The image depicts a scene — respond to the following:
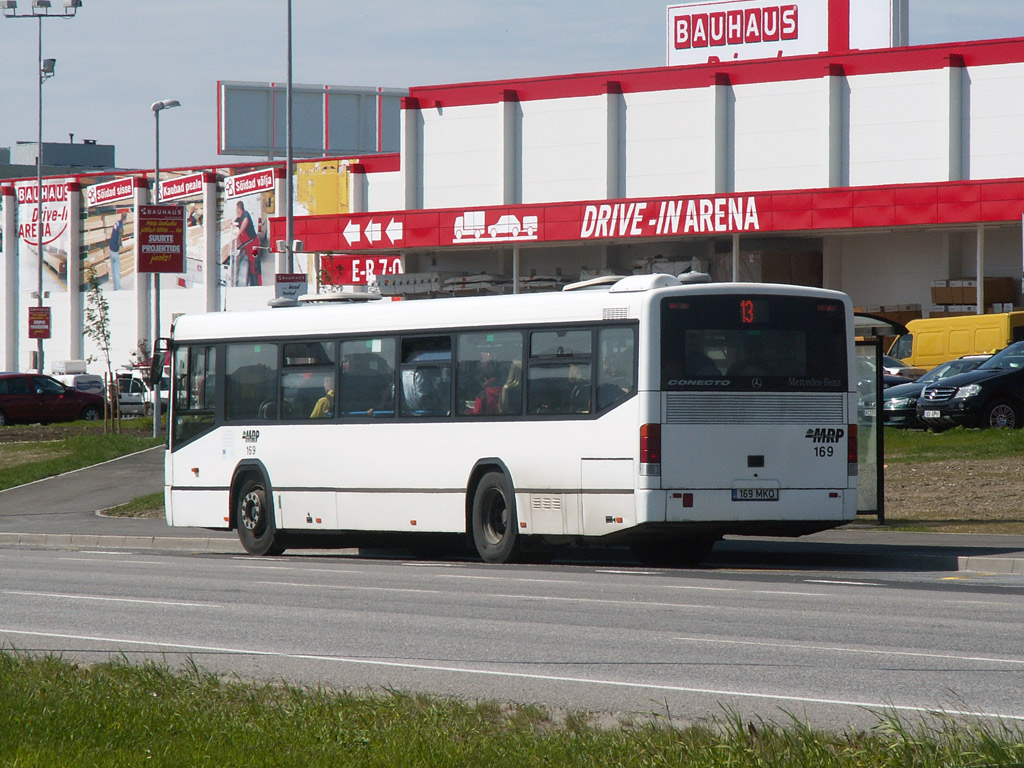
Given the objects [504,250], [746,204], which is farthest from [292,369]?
[504,250]

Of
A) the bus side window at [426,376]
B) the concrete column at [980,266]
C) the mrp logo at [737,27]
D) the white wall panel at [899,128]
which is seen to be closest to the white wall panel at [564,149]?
the mrp logo at [737,27]

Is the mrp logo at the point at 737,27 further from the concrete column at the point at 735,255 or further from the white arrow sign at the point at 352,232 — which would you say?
the white arrow sign at the point at 352,232

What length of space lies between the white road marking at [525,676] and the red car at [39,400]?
4300 centimetres

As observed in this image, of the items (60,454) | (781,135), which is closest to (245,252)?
(781,135)

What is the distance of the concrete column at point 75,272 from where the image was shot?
81625 millimetres

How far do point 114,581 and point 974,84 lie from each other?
134 feet

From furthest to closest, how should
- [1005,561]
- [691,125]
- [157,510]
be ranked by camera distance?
[691,125]
[157,510]
[1005,561]

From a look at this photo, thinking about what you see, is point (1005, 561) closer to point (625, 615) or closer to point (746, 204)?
point (625, 615)

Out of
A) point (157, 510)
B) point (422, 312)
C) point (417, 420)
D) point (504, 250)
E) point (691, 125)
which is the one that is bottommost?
point (157, 510)

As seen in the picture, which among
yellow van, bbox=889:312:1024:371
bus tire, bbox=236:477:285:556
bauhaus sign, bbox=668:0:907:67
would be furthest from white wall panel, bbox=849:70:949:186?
bus tire, bbox=236:477:285:556

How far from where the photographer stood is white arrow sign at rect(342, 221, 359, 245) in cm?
5720

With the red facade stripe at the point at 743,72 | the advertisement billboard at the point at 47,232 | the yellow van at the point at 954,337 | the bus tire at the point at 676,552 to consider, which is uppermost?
the red facade stripe at the point at 743,72

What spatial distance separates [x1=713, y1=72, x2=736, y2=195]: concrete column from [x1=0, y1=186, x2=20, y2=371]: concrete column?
44.6m

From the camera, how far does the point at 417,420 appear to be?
58.6 ft
